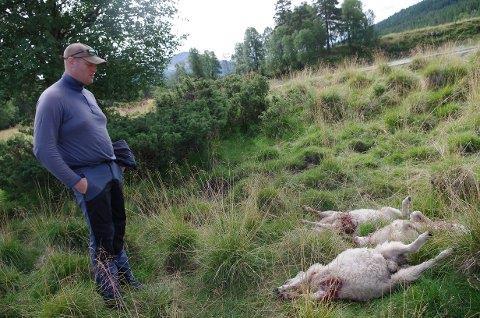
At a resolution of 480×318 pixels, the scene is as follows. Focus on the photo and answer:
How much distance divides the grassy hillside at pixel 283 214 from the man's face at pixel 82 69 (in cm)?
187

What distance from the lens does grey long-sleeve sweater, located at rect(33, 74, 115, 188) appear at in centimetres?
304

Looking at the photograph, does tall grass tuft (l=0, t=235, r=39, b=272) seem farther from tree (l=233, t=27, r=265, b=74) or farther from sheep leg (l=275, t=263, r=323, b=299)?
tree (l=233, t=27, r=265, b=74)

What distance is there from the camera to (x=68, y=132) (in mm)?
3215

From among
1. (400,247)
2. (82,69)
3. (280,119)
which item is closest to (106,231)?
(82,69)

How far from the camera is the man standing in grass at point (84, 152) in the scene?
121 inches

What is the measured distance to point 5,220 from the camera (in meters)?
6.17

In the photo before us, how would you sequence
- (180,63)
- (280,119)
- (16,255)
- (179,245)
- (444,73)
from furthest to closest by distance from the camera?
1. (180,63)
2. (280,119)
3. (444,73)
4. (16,255)
5. (179,245)

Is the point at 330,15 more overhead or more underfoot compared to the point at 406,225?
more overhead

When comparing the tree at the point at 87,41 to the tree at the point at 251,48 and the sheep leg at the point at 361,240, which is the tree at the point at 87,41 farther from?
the tree at the point at 251,48

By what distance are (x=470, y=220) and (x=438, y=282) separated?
55 cm

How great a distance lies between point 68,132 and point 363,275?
2.73 m

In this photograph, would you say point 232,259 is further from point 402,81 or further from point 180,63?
point 180,63

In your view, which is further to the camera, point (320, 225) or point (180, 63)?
point (180, 63)

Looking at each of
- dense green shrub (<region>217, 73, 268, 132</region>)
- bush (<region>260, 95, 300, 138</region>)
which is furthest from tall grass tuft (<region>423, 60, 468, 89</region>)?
dense green shrub (<region>217, 73, 268, 132</region>)
